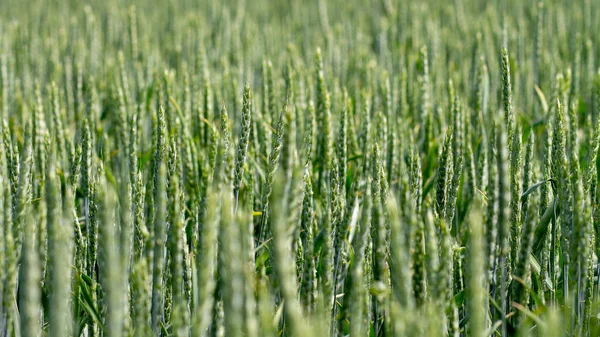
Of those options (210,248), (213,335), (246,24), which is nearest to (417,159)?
(213,335)

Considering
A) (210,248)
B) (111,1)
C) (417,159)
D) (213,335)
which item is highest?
(111,1)

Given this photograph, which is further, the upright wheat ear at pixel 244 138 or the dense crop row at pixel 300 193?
the upright wheat ear at pixel 244 138

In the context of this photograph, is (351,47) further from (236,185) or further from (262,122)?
(236,185)

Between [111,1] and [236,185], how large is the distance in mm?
3323

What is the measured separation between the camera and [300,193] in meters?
1.17

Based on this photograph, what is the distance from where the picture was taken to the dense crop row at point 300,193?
823 millimetres

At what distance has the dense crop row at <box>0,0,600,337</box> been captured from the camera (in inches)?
32.4

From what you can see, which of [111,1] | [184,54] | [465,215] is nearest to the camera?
[465,215]

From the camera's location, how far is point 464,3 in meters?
4.58

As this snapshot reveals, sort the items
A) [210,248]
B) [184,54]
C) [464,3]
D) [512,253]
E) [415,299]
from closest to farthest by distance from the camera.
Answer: [210,248]
[415,299]
[512,253]
[184,54]
[464,3]

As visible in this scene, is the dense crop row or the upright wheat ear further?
the upright wheat ear

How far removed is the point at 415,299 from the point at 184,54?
255 cm

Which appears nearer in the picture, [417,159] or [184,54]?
[417,159]

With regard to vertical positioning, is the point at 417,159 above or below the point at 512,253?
above
